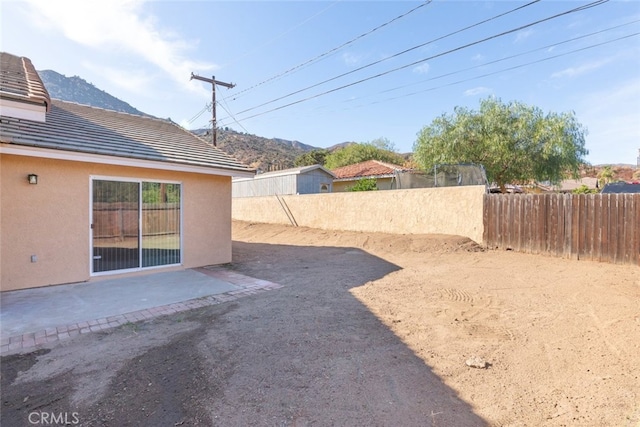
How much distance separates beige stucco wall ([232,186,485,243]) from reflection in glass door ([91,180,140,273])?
9.32 m

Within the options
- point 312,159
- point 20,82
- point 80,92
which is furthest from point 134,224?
point 80,92

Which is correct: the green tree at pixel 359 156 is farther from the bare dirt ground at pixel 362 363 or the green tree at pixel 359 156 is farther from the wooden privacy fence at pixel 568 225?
the bare dirt ground at pixel 362 363

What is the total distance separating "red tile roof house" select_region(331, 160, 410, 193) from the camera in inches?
878

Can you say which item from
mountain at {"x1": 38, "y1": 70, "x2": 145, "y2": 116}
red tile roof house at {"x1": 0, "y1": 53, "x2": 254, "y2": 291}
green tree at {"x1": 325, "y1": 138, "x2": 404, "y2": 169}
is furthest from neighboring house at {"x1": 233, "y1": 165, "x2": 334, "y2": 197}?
mountain at {"x1": 38, "y1": 70, "x2": 145, "y2": 116}

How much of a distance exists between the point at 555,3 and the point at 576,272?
6.63 meters

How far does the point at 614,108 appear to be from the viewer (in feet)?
41.4

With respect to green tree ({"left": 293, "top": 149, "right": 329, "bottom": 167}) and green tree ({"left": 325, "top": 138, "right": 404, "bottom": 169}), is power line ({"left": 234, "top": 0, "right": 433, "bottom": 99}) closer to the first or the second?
green tree ({"left": 325, "top": 138, "right": 404, "bottom": 169})

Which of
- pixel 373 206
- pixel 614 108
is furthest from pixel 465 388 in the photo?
pixel 614 108

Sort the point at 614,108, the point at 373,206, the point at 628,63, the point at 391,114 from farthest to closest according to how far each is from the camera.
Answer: the point at 391,114
the point at 373,206
the point at 614,108
the point at 628,63

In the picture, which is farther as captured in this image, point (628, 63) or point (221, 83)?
point (221, 83)

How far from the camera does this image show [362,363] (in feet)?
10.8

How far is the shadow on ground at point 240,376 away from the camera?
2.47m

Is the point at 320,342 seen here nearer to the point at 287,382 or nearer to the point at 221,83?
the point at 287,382

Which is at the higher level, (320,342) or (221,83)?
(221,83)
